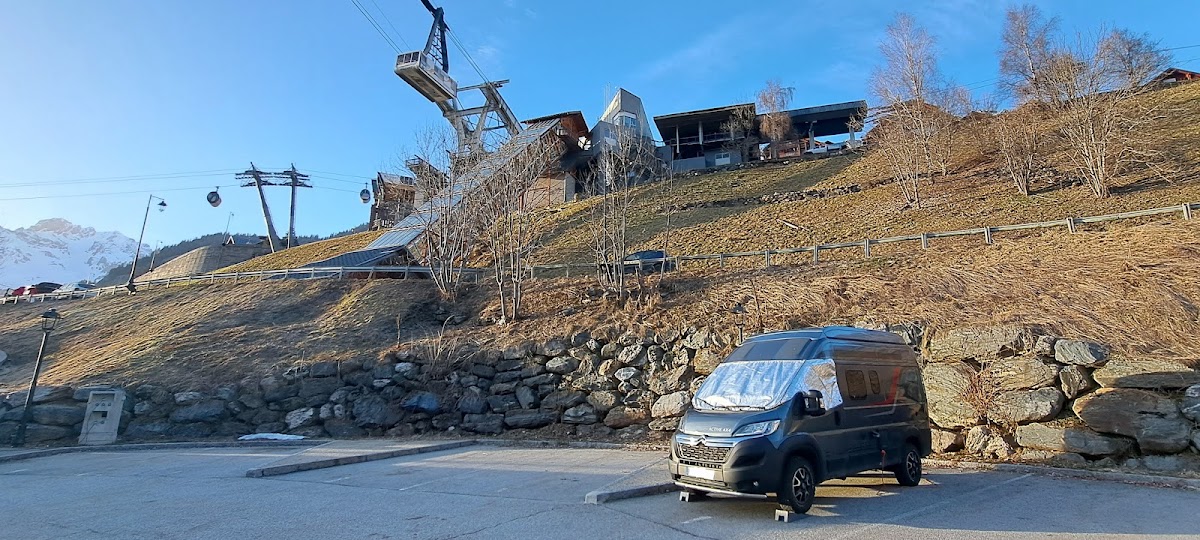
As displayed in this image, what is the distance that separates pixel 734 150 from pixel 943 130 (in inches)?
874

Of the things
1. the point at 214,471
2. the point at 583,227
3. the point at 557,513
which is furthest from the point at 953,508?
the point at 583,227

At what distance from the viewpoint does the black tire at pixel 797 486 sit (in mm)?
6914

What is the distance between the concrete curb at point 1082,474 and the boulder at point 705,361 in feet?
18.5

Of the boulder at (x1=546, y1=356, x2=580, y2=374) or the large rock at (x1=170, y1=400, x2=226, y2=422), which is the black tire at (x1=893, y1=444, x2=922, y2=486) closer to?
the boulder at (x1=546, y1=356, x2=580, y2=374)

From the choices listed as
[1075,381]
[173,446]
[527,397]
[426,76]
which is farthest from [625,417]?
[426,76]

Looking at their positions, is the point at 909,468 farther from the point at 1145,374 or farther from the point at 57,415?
the point at 57,415

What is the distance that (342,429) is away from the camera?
17.0 metres

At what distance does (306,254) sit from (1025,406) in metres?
47.2

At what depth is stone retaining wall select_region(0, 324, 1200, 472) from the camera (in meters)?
10.0

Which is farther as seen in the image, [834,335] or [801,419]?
[834,335]

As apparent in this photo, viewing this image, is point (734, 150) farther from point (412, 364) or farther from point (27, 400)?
point (27, 400)

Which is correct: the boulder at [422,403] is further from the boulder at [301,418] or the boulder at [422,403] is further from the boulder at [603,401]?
the boulder at [603,401]

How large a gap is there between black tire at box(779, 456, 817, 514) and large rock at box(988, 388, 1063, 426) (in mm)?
5834

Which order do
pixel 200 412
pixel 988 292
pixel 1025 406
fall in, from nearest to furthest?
pixel 1025 406, pixel 988 292, pixel 200 412
